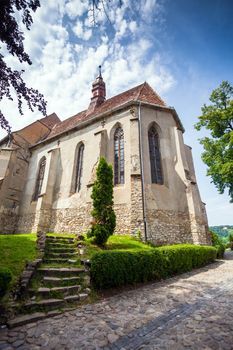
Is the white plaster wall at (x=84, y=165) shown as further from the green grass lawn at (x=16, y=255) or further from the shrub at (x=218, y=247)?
the shrub at (x=218, y=247)

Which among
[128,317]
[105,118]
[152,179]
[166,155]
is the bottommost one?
[128,317]

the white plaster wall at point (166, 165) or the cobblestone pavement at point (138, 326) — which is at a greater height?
the white plaster wall at point (166, 165)

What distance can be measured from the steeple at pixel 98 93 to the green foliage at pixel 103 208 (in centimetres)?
1347

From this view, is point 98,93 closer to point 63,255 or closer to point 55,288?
point 63,255

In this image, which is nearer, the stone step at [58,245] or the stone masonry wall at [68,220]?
the stone step at [58,245]

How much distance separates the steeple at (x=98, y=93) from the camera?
845 inches

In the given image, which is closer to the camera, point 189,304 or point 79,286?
point 189,304

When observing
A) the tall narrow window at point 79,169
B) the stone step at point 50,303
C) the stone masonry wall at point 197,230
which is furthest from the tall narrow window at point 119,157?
the stone step at point 50,303

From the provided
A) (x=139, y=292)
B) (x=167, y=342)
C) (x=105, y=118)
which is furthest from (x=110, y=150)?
(x=167, y=342)

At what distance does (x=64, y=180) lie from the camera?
15539mm

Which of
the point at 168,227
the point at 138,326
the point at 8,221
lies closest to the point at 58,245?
the point at 138,326

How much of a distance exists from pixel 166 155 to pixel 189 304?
34.9 ft

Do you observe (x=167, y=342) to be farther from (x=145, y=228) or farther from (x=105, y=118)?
(x=105, y=118)

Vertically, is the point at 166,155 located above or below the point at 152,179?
above
